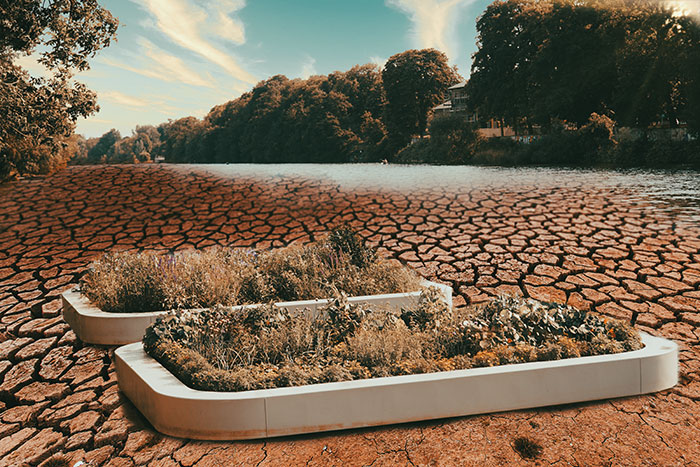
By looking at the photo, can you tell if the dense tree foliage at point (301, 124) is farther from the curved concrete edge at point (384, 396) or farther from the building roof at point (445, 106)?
the curved concrete edge at point (384, 396)

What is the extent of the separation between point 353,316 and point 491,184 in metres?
8.09

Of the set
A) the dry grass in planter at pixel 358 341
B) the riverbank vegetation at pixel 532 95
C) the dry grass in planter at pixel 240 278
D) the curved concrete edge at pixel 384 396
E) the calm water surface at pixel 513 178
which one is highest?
the riverbank vegetation at pixel 532 95

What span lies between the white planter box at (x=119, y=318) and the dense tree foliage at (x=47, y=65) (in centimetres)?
615

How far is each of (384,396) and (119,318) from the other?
2712 mm

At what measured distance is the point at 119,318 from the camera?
3996mm

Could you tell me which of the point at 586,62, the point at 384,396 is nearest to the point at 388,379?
the point at 384,396

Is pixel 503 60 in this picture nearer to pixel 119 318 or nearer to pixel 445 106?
pixel 445 106

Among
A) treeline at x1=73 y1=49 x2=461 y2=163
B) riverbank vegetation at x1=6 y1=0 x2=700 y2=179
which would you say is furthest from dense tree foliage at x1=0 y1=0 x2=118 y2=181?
treeline at x1=73 y1=49 x2=461 y2=163

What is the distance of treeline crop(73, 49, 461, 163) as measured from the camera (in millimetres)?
29781

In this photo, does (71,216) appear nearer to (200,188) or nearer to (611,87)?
(200,188)

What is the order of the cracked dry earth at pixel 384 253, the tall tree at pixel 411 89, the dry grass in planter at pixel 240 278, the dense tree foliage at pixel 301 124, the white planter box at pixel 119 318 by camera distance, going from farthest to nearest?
the dense tree foliage at pixel 301 124 < the tall tree at pixel 411 89 < the dry grass in planter at pixel 240 278 < the white planter box at pixel 119 318 < the cracked dry earth at pixel 384 253

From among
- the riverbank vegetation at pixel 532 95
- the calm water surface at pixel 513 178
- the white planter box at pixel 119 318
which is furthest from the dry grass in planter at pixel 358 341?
the riverbank vegetation at pixel 532 95

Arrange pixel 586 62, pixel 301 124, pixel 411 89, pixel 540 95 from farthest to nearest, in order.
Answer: pixel 301 124 → pixel 411 89 → pixel 540 95 → pixel 586 62

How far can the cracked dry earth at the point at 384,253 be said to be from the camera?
260 cm
